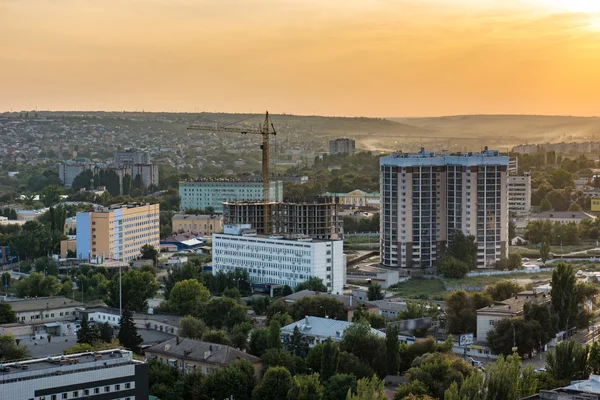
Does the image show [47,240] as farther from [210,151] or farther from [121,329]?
[210,151]

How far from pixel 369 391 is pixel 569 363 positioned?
12.7ft

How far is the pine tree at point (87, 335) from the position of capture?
21297mm

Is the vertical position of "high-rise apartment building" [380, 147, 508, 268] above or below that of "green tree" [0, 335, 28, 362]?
above

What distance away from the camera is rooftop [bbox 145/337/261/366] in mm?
19453

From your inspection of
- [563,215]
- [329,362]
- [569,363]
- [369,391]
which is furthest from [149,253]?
[369,391]

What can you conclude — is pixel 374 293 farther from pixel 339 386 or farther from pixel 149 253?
pixel 149 253

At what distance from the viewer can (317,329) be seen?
22234 millimetres

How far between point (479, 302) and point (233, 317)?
5071mm

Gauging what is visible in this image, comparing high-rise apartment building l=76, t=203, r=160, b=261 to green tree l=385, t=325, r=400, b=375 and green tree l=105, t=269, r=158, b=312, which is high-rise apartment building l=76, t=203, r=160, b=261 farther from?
green tree l=385, t=325, r=400, b=375

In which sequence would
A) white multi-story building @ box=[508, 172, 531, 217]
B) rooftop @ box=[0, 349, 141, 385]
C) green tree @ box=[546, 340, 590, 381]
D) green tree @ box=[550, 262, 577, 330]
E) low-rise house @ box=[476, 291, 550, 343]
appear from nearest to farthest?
rooftop @ box=[0, 349, 141, 385] → green tree @ box=[546, 340, 590, 381] → low-rise house @ box=[476, 291, 550, 343] → green tree @ box=[550, 262, 577, 330] → white multi-story building @ box=[508, 172, 531, 217]

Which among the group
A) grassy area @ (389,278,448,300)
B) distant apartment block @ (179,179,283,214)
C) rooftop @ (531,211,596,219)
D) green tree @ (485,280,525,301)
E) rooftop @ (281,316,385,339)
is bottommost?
grassy area @ (389,278,448,300)

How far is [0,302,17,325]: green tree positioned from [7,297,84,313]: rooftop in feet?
1.67

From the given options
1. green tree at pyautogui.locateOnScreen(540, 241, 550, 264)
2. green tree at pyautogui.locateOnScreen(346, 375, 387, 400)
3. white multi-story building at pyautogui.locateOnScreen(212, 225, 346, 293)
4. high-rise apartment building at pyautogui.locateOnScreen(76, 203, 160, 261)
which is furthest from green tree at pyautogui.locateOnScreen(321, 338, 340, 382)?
high-rise apartment building at pyautogui.locateOnScreen(76, 203, 160, 261)

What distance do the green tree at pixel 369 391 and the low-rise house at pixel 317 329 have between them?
479cm
